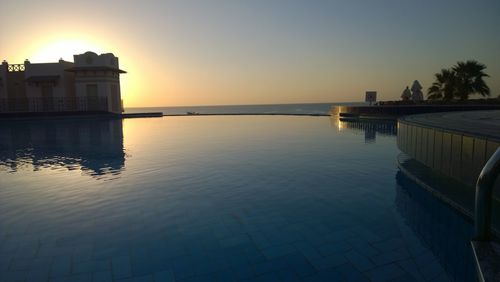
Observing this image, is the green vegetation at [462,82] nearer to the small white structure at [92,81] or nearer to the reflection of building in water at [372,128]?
the reflection of building in water at [372,128]

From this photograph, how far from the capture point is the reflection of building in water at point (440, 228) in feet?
13.0

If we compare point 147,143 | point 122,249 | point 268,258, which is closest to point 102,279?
point 122,249

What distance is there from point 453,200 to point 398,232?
1810 millimetres

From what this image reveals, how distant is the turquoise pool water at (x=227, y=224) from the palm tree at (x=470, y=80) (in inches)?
983

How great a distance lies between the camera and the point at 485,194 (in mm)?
2455

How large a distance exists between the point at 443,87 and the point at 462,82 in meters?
1.90

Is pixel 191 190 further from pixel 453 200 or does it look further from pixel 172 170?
pixel 453 200

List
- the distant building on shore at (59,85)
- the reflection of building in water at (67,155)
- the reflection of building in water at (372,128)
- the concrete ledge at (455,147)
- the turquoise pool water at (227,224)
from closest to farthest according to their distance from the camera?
the turquoise pool water at (227,224) < the concrete ledge at (455,147) < the reflection of building in water at (67,155) < the reflection of building in water at (372,128) < the distant building on shore at (59,85)

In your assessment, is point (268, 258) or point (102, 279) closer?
point (102, 279)

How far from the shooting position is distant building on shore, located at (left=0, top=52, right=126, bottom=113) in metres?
35.3

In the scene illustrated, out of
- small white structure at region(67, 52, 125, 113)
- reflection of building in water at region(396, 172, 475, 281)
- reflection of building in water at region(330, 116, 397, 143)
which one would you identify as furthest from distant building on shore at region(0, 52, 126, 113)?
reflection of building in water at region(396, 172, 475, 281)

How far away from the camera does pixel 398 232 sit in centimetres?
488

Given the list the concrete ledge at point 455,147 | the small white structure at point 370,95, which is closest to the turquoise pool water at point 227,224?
the concrete ledge at point 455,147

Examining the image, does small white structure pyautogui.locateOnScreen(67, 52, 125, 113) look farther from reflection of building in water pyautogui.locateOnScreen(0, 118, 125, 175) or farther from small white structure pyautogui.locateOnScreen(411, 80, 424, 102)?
small white structure pyautogui.locateOnScreen(411, 80, 424, 102)
